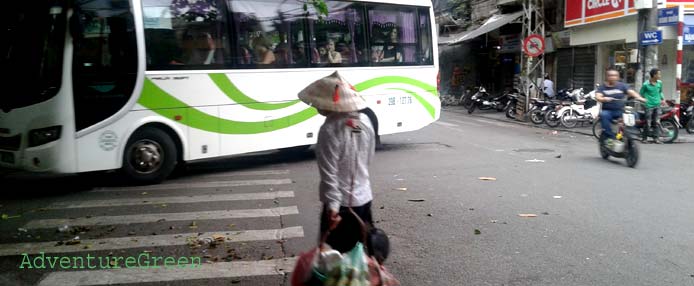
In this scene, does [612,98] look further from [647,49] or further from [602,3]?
[602,3]

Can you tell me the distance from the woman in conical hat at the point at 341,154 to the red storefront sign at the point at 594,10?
15.9m

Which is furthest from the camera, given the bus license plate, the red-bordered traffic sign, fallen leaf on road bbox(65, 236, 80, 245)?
the red-bordered traffic sign

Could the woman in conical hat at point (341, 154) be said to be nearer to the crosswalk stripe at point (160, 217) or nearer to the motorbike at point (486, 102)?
the crosswalk stripe at point (160, 217)

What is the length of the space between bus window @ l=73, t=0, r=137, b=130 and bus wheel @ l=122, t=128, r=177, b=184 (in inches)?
24.2

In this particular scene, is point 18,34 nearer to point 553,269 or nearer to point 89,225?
point 89,225

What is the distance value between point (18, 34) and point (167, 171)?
9.13ft

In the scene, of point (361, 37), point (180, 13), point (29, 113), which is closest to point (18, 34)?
point (29, 113)

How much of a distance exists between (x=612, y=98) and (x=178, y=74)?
24.8ft

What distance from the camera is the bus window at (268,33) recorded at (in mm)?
9945

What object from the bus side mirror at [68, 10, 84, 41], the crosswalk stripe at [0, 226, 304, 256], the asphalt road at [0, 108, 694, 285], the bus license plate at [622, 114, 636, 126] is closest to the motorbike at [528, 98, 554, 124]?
the asphalt road at [0, 108, 694, 285]

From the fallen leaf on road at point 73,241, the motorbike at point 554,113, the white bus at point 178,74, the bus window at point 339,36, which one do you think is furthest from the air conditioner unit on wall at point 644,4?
the fallen leaf on road at point 73,241

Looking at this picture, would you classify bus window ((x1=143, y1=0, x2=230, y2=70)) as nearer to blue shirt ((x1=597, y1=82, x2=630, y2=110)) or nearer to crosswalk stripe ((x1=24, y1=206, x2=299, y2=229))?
crosswalk stripe ((x1=24, y1=206, x2=299, y2=229))

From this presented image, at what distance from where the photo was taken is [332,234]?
399 cm

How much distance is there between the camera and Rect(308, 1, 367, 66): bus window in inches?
432
